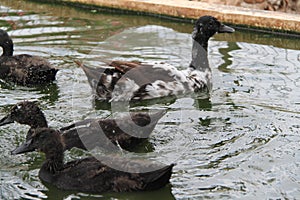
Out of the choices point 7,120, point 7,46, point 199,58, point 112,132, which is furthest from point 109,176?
point 7,46

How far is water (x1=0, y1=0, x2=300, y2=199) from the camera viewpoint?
702 centimetres

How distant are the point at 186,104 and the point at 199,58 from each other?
1.18 metres

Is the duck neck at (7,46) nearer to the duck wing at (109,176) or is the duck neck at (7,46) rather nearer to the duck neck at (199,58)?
the duck neck at (199,58)

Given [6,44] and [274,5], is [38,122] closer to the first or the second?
[6,44]

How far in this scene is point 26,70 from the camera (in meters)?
10.0

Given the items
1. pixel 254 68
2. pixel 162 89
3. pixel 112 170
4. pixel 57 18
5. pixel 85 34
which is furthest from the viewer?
pixel 57 18

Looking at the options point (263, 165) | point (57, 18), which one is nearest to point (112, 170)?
point (263, 165)

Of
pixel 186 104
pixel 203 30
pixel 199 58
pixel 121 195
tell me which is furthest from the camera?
pixel 203 30

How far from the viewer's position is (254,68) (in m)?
11.0

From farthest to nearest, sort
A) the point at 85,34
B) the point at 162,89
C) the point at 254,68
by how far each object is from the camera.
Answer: the point at 85,34 → the point at 254,68 → the point at 162,89

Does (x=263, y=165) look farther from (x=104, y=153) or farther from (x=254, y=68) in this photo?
(x=254, y=68)

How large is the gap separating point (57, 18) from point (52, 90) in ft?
13.9

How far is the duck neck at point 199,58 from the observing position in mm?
10406

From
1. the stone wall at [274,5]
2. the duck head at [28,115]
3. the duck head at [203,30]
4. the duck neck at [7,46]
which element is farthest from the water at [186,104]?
the stone wall at [274,5]
